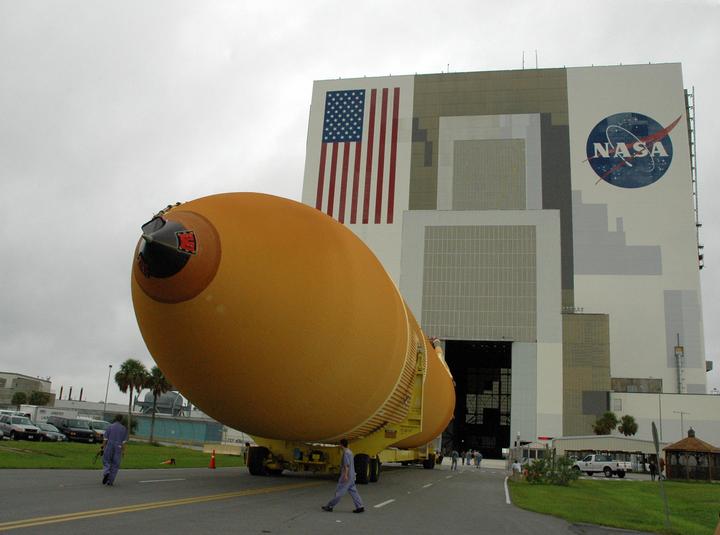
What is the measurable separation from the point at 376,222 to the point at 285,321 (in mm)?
63334

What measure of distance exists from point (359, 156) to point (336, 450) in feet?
212

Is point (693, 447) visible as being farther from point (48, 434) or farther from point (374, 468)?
point (48, 434)

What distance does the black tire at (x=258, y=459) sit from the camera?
16328mm

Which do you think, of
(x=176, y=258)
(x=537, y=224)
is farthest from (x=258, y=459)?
(x=537, y=224)

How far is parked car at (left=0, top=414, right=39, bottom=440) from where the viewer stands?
110 ft

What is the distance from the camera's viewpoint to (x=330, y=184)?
7594 cm

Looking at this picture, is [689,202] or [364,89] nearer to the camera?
[689,202]

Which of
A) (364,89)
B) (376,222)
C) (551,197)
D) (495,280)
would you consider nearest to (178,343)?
(495,280)

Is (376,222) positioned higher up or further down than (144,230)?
higher up

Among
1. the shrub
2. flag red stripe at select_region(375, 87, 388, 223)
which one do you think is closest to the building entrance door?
flag red stripe at select_region(375, 87, 388, 223)

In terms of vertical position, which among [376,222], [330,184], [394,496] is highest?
[330,184]

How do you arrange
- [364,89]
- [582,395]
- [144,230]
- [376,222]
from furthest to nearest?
[364,89], [376,222], [582,395], [144,230]

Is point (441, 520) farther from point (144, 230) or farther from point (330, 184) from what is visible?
point (330, 184)

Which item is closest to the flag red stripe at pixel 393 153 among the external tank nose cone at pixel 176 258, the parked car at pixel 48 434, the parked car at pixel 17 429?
the parked car at pixel 48 434
